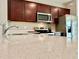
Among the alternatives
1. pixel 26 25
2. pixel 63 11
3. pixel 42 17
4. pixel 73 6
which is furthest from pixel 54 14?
pixel 26 25

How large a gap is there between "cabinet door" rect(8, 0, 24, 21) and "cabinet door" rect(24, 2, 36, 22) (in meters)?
0.17

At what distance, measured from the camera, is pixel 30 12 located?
4574 mm

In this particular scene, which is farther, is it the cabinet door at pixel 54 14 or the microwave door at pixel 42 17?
the cabinet door at pixel 54 14

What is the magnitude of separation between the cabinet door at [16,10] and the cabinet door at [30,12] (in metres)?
0.17

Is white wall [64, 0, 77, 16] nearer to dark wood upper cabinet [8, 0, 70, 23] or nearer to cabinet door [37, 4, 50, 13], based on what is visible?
dark wood upper cabinet [8, 0, 70, 23]

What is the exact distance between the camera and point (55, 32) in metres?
5.30

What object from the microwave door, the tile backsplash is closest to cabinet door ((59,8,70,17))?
the microwave door

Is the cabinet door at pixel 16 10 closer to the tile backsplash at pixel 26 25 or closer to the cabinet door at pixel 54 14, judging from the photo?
the tile backsplash at pixel 26 25

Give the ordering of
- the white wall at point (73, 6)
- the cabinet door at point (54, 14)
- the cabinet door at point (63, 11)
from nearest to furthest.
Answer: the white wall at point (73, 6) → the cabinet door at point (54, 14) → the cabinet door at point (63, 11)

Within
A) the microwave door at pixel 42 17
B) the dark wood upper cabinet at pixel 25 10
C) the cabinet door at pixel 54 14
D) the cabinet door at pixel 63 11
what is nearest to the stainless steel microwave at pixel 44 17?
the microwave door at pixel 42 17

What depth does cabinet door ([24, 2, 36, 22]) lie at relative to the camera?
4.48 meters

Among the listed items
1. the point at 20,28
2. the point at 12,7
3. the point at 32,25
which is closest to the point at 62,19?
the point at 32,25

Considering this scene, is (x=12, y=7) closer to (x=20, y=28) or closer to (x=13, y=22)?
(x=13, y=22)

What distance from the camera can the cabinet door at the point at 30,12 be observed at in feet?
14.7
